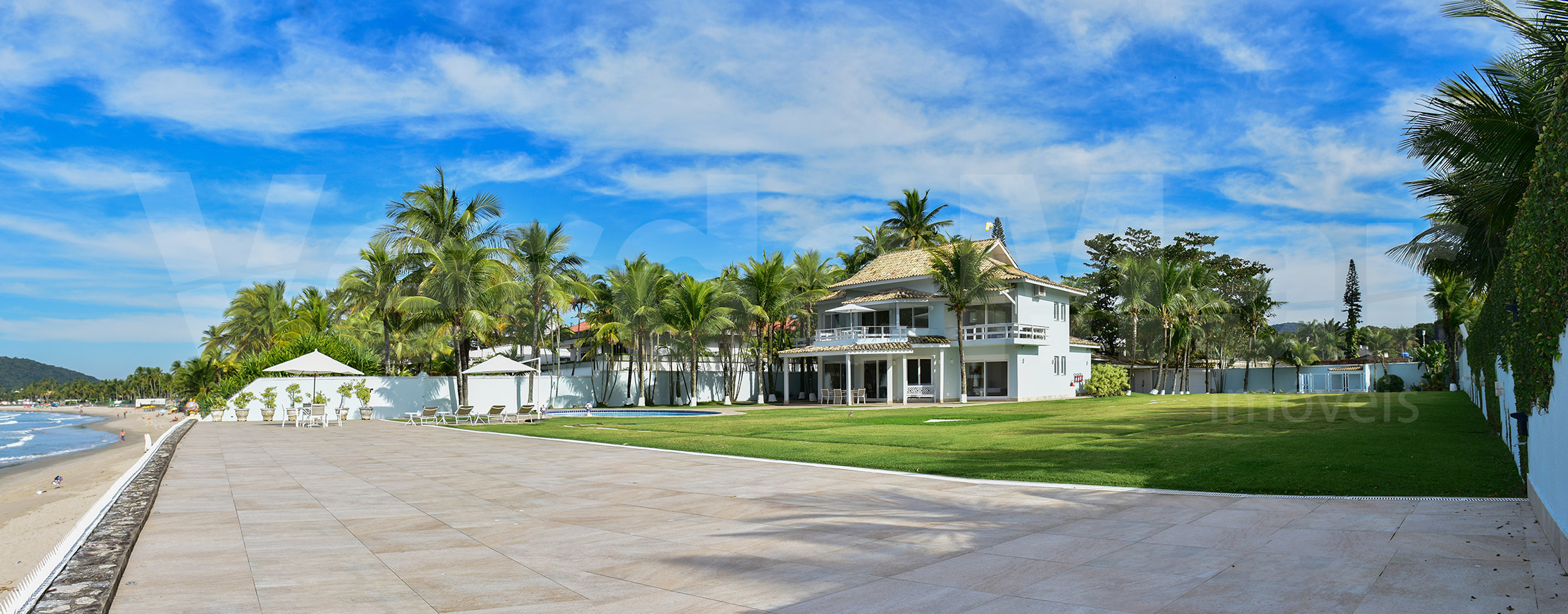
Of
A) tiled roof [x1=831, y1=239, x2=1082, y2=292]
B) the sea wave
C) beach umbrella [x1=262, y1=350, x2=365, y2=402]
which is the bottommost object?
the sea wave

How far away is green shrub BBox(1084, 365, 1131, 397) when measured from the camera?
1439 inches

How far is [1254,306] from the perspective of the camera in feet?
157

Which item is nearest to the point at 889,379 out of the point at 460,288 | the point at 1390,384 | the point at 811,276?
the point at 811,276

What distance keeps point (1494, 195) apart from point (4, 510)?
2212 cm

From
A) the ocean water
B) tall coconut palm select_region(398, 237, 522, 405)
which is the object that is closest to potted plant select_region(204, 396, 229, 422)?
the ocean water

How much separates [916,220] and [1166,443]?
115 feet

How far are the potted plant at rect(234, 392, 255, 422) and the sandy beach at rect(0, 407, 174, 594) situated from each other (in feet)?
9.49

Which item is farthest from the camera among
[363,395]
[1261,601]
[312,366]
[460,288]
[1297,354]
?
[1297,354]

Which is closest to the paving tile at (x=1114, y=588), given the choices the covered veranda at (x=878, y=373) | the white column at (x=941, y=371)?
the covered veranda at (x=878, y=373)

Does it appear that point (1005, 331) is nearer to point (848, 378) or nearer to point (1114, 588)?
point (848, 378)

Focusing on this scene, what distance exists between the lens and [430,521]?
7.10 m

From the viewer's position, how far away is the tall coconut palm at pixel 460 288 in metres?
29.5

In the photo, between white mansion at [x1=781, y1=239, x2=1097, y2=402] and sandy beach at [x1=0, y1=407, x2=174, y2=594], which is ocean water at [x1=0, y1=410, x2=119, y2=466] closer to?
sandy beach at [x1=0, y1=407, x2=174, y2=594]

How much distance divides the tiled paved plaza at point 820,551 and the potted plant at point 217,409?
23.3 m
